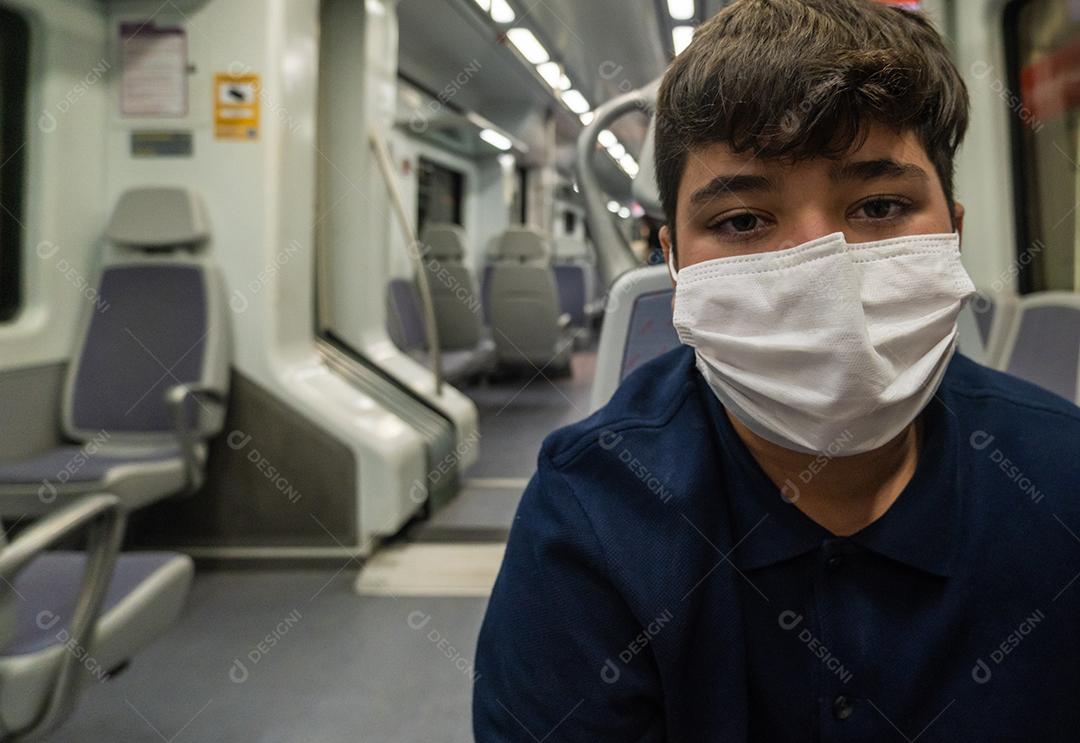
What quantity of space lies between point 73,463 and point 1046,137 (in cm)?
417

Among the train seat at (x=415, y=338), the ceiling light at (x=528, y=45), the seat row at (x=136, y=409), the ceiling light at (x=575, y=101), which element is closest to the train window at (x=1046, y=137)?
the seat row at (x=136, y=409)

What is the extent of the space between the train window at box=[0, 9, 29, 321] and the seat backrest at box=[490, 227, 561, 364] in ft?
16.4

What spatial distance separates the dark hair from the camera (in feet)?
2.51

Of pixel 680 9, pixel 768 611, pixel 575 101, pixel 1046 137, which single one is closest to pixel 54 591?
pixel 768 611

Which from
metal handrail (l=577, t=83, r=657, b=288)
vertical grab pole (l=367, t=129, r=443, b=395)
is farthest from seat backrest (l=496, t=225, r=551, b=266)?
metal handrail (l=577, t=83, r=657, b=288)

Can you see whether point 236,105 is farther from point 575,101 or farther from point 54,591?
point 575,101

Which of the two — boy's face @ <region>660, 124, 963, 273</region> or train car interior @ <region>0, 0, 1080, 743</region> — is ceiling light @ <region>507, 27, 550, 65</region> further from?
boy's face @ <region>660, 124, 963, 273</region>

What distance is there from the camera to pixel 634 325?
140cm

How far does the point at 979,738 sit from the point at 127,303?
3.36 metres

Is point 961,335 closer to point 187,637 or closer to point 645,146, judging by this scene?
point 645,146

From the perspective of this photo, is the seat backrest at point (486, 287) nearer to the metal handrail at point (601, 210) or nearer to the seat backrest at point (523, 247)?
the seat backrest at point (523, 247)

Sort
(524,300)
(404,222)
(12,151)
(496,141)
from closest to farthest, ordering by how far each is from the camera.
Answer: (12,151) → (404,222) → (524,300) → (496,141)

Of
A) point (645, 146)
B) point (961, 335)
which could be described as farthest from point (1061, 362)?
point (645, 146)

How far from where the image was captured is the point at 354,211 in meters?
3.85
